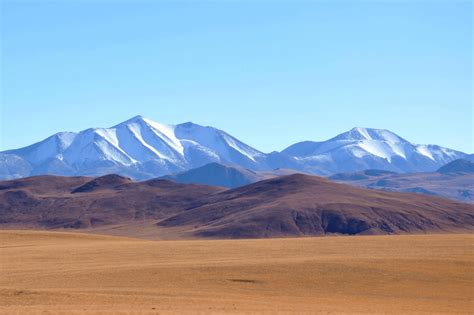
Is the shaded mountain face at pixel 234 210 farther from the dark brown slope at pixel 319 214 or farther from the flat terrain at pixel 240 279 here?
the flat terrain at pixel 240 279

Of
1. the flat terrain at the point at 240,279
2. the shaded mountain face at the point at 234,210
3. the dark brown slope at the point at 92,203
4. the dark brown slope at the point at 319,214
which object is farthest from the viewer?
the dark brown slope at the point at 92,203

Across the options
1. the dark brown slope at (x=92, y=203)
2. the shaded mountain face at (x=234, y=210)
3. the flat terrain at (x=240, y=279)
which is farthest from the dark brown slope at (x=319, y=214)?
the flat terrain at (x=240, y=279)

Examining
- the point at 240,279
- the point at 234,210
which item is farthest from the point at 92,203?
the point at 240,279

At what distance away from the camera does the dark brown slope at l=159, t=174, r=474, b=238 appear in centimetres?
12781

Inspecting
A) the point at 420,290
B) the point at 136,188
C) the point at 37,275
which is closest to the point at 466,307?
the point at 420,290

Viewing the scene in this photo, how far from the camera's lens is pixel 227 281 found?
140ft

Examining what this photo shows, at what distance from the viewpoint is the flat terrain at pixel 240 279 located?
3512 centimetres

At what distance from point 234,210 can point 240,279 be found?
351 ft

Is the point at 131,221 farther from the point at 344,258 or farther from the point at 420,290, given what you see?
the point at 420,290

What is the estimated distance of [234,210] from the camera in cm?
15012

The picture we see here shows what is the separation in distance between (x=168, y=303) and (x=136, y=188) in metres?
160

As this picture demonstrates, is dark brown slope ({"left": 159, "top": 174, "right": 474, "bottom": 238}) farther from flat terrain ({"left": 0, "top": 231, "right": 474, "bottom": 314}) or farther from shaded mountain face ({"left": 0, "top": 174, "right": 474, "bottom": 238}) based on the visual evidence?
flat terrain ({"left": 0, "top": 231, "right": 474, "bottom": 314})

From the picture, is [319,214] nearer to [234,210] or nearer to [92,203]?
[234,210]

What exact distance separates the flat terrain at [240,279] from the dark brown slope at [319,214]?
64.5m
